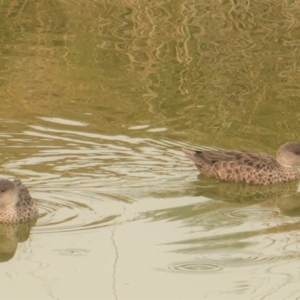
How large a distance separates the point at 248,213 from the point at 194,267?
166cm

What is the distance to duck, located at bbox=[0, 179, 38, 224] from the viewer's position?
10070 millimetres

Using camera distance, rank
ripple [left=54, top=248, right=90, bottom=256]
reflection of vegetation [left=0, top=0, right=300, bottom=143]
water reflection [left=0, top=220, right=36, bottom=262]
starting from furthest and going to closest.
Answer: reflection of vegetation [left=0, top=0, right=300, bottom=143], water reflection [left=0, top=220, right=36, bottom=262], ripple [left=54, top=248, right=90, bottom=256]

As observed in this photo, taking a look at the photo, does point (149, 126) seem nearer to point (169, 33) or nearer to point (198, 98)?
point (198, 98)

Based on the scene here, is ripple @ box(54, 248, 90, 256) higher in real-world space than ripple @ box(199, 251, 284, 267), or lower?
lower

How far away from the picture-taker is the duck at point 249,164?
11.6 meters

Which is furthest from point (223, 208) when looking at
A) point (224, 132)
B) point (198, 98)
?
point (198, 98)

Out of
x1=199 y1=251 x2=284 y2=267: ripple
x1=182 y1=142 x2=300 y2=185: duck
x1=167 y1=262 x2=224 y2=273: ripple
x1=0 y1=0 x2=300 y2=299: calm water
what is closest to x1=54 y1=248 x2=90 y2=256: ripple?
x1=0 y1=0 x2=300 y2=299: calm water

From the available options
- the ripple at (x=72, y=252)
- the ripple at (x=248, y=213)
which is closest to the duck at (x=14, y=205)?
the ripple at (x=72, y=252)

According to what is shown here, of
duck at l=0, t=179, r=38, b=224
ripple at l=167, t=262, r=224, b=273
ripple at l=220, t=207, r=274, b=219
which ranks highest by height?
duck at l=0, t=179, r=38, b=224

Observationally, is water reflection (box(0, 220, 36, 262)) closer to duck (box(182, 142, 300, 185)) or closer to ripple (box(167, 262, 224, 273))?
ripple (box(167, 262, 224, 273))

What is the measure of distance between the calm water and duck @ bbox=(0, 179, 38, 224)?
0.37 ft

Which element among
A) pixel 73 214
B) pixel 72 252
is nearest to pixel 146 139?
pixel 73 214

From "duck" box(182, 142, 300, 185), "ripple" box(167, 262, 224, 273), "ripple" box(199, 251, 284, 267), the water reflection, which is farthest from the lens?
"duck" box(182, 142, 300, 185)

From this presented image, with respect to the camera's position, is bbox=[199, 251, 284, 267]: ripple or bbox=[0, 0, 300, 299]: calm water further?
bbox=[199, 251, 284, 267]: ripple
